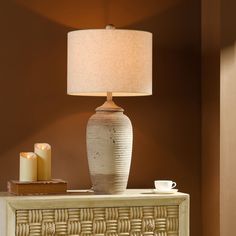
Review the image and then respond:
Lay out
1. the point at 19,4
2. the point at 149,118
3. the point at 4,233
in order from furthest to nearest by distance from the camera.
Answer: the point at 149,118
the point at 19,4
the point at 4,233

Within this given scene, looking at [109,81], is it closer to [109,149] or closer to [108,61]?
[108,61]

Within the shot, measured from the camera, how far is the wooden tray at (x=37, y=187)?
3090 mm

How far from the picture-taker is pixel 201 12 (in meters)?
3.77

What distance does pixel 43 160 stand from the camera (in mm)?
3207

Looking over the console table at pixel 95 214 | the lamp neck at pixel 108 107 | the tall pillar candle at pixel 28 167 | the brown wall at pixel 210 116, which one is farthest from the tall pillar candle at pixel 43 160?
the brown wall at pixel 210 116

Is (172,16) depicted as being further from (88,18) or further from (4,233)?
(4,233)

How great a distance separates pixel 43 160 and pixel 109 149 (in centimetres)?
32

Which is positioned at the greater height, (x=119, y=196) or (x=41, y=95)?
(x=41, y=95)

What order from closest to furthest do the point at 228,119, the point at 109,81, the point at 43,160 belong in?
the point at 109,81 → the point at 43,160 → the point at 228,119

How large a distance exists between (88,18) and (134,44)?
52 centimetres

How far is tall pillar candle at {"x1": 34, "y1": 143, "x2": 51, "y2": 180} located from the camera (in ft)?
10.5

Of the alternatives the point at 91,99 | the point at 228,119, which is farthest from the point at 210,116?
the point at 91,99

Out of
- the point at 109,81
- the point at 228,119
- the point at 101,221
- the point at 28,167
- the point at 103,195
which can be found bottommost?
the point at 101,221

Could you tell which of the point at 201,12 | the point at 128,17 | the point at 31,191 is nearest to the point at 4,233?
the point at 31,191
